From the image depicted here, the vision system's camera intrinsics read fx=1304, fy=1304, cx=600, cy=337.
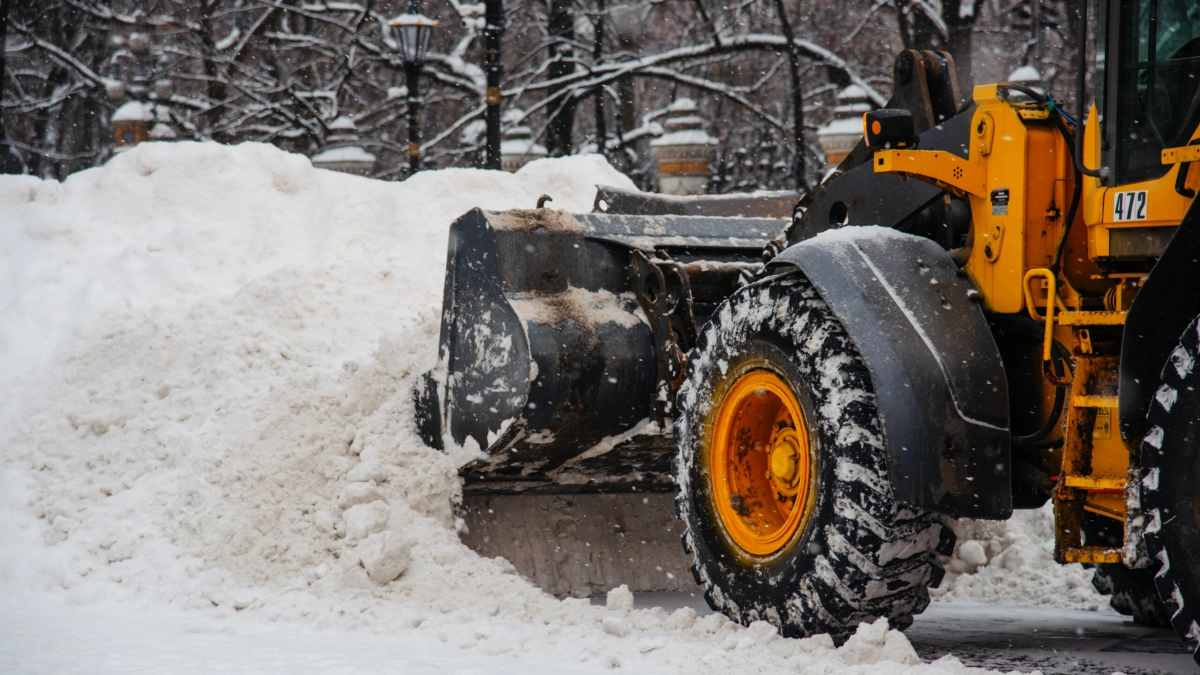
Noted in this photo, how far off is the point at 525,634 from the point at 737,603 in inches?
28.0

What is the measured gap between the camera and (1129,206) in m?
3.33

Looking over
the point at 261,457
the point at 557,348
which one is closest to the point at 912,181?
the point at 557,348

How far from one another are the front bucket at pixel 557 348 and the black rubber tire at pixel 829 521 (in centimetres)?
105

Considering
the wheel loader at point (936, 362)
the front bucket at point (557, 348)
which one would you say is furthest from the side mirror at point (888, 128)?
the front bucket at point (557, 348)

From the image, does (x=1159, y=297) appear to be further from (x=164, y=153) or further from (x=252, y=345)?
(x=164, y=153)

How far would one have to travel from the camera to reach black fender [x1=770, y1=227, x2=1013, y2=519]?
349 cm

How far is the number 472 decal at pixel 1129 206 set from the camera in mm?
3295

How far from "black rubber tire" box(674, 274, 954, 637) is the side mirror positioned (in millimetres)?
530

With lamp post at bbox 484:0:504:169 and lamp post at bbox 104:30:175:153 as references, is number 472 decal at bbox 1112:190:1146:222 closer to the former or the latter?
lamp post at bbox 484:0:504:169

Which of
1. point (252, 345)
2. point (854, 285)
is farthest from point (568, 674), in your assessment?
point (252, 345)

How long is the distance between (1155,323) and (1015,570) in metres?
2.51

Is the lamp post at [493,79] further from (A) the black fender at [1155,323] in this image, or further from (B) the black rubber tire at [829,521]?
(A) the black fender at [1155,323]

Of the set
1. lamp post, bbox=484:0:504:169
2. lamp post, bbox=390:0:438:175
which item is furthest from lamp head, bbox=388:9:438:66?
lamp post, bbox=484:0:504:169

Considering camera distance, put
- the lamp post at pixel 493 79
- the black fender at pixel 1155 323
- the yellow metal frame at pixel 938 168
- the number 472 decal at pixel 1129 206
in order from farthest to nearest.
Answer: the lamp post at pixel 493 79
the yellow metal frame at pixel 938 168
the number 472 decal at pixel 1129 206
the black fender at pixel 1155 323
